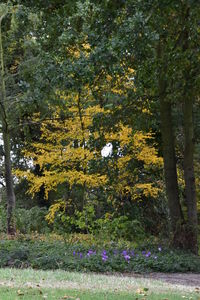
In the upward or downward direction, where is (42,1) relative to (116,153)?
upward

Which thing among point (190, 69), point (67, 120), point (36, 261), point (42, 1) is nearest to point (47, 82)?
point (42, 1)

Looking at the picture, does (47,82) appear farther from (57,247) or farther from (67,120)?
(67,120)

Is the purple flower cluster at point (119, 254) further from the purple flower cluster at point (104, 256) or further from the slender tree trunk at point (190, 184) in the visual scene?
the slender tree trunk at point (190, 184)

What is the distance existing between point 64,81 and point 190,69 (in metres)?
3.22

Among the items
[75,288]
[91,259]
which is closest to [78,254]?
[91,259]

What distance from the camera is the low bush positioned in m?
8.95

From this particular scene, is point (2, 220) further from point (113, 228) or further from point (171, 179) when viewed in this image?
point (171, 179)

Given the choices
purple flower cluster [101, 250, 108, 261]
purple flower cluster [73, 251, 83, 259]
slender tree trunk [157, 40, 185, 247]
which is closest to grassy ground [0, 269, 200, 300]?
purple flower cluster [101, 250, 108, 261]

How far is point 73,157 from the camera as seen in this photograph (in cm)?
1525

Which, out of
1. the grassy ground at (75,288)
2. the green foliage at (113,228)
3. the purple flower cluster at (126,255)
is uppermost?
the green foliage at (113,228)

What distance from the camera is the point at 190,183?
1212cm

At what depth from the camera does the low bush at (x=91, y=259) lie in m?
8.95

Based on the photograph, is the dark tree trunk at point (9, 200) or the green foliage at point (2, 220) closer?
the dark tree trunk at point (9, 200)

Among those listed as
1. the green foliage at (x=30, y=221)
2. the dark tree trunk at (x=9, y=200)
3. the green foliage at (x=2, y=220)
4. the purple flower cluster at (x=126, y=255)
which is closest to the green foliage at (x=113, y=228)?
the purple flower cluster at (x=126, y=255)
